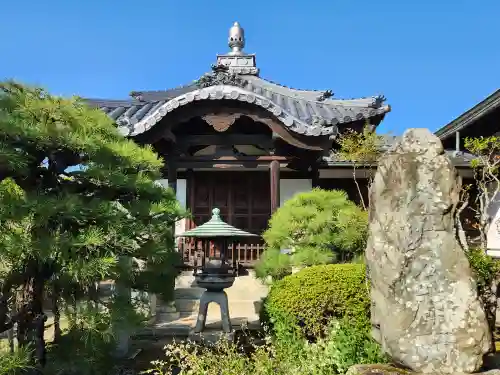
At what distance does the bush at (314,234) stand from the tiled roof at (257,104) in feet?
7.70

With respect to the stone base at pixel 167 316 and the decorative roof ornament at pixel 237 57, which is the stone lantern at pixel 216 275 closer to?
the stone base at pixel 167 316

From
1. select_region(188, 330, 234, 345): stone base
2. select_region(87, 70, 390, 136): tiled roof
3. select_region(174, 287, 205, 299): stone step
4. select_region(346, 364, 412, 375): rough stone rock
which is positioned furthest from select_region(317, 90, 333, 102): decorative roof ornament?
select_region(346, 364, 412, 375): rough stone rock

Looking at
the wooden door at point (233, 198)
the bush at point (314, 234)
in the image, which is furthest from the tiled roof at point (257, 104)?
the bush at point (314, 234)

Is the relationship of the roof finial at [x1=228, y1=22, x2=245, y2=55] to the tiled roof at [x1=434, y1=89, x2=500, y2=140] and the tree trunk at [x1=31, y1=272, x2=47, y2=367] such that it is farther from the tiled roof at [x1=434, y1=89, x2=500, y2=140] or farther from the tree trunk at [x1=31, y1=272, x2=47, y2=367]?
the tree trunk at [x1=31, y1=272, x2=47, y2=367]

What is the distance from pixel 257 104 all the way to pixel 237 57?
9167mm

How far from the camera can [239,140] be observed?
9.82m

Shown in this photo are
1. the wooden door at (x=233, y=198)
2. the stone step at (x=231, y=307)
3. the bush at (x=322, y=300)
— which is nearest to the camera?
the bush at (x=322, y=300)

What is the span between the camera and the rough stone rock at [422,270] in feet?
11.9

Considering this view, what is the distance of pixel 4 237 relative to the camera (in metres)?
3.35

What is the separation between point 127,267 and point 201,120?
6.30 m

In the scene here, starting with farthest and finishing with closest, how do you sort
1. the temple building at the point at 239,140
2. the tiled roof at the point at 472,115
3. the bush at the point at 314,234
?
the temple building at the point at 239,140
the tiled roof at the point at 472,115
the bush at the point at 314,234

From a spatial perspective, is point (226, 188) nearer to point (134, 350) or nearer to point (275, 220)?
point (275, 220)

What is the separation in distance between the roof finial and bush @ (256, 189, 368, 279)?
1247 centimetres

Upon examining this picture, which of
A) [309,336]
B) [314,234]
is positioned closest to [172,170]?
[314,234]
